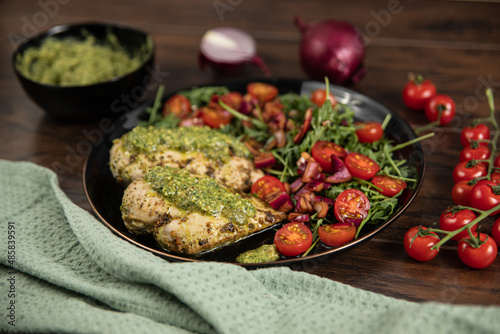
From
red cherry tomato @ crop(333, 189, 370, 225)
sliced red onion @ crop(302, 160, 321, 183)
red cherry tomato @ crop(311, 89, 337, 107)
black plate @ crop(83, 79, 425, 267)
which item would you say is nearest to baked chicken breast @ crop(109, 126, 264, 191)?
black plate @ crop(83, 79, 425, 267)

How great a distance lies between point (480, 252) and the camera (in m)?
2.02

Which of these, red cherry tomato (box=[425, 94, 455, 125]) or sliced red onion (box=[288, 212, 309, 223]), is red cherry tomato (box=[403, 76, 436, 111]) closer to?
red cherry tomato (box=[425, 94, 455, 125])

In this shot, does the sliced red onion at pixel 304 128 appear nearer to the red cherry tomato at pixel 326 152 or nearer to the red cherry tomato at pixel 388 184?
the red cherry tomato at pixel 326 152

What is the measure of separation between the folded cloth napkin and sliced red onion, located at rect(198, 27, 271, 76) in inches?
69.4

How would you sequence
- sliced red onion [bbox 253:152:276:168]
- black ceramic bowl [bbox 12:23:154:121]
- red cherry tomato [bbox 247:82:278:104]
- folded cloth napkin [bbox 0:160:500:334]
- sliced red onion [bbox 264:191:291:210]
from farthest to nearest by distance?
red cherry tomato [bbox 247:82:278:104] → black ceramic bowl [bbox 12:23:154:121] → sliced red onion [bbox 253:152:276:168] → sliced red onion [bbox 264:191:291:210] → folded cloth napkin [bbox 0:160:500:334]

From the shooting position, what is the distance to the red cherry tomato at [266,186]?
2459 millimetres

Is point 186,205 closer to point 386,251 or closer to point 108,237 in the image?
point 108,237

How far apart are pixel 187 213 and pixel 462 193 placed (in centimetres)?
130

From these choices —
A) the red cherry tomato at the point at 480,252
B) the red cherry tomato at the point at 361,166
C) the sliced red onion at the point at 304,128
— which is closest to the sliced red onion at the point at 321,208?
the red cherry tomato at the point at 361,166

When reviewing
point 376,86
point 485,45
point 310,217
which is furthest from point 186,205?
point 485,45

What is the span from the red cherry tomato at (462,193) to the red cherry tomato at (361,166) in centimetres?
38

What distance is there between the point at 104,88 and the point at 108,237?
1.21 meters

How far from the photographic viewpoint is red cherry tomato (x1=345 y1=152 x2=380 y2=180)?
7.95ft

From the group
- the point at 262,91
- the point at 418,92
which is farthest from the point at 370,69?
the point at 262,91
